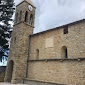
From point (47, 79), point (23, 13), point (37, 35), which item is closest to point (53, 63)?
point (47, 79)

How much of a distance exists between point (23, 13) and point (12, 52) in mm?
6142

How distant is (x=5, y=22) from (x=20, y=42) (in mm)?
5704

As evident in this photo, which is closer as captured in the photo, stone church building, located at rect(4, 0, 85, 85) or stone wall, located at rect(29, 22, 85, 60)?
stone church building, located at rect(4, 0, 85, 85)

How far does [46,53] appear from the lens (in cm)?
1288

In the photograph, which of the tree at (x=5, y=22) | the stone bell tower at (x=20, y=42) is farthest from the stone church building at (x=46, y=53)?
the tree at (x=5, y=22)

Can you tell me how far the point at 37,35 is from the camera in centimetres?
1483

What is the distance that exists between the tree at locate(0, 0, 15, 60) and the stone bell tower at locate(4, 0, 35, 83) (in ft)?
5.64

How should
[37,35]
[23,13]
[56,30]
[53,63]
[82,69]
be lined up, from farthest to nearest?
[23,13] → [37,35] → [56,30] → [53,63] → [82,69]

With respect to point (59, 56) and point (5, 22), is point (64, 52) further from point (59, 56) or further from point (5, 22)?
point (5, 22)

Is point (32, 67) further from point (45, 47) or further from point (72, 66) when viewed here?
point (72, 66)

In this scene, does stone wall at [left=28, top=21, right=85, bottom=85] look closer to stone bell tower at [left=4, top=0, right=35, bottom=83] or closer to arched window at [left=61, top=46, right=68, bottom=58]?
arched window at [left=61, top=46, right=68, bottom=58]

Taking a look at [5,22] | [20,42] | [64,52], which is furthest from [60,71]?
[5,22]

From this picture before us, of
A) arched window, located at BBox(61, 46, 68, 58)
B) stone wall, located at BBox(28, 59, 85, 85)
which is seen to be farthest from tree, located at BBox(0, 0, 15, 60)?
arched window, located at BBox(61, 46, 68, 58)

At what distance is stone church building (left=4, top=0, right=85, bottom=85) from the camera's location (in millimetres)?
10094
